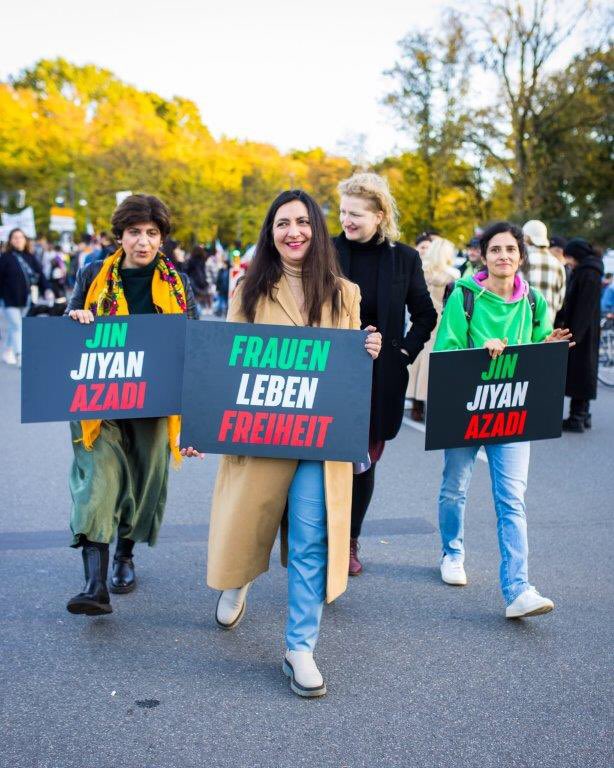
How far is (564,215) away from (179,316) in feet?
125

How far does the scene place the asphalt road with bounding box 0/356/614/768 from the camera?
3014 mm

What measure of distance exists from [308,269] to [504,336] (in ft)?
4.06

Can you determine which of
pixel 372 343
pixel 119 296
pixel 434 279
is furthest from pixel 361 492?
pixel 434 279

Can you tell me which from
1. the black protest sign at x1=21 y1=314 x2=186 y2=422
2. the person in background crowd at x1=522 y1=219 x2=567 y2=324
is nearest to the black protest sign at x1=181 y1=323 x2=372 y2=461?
the black protest sign at x1=21 y1=314 x2=186 y2=422

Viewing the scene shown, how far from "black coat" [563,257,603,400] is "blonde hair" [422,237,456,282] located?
128 cm

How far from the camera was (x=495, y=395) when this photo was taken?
14.0 feet

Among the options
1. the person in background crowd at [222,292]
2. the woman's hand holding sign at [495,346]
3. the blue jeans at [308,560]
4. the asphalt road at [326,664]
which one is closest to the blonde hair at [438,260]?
the asphalt road at [326,664]

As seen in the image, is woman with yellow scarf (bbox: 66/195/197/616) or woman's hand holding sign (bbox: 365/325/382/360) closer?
woman's hand holding sign (bbox: 365/325/382/360)

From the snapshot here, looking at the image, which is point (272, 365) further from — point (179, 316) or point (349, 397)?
point (179, 316)

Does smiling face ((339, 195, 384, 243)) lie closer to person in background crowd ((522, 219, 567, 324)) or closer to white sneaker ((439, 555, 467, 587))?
white sneaker ((439, 555, 467, 587))

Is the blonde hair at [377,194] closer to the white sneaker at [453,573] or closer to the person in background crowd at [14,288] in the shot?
the white sneaker at [453,573]

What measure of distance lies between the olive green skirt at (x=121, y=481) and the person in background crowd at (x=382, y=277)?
104 cm

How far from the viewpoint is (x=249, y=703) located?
332cm

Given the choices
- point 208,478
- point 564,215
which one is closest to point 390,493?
point 208,478
